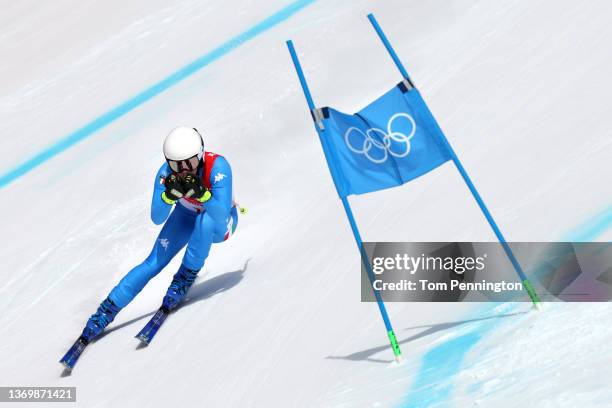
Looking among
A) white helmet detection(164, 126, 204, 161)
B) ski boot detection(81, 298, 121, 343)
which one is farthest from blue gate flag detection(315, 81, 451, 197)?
ski boot detection(81, 298, 121, 343)

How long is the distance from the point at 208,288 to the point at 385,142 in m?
2.35

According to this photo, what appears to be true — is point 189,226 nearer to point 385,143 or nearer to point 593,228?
point 385,143

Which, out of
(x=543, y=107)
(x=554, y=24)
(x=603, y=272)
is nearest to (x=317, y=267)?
(x=603, y=272)

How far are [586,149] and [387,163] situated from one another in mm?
2275

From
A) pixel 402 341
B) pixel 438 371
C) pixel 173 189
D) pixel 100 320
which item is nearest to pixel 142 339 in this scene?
pixel 100 320

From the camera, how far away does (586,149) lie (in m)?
6.21

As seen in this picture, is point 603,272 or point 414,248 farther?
point 414,248

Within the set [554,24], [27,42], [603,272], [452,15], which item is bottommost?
[603,272]

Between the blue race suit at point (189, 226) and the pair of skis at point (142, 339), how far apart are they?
233 mm

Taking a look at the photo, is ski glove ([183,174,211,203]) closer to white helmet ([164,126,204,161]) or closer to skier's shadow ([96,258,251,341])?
white helmet ([164,126,204,161])

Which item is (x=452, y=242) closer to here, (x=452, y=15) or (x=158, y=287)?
(x=158, y=287)

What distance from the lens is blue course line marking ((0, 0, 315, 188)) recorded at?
959 cm

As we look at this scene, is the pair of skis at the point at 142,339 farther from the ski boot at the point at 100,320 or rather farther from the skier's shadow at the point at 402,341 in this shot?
the skier's shadow at the point at 402,341

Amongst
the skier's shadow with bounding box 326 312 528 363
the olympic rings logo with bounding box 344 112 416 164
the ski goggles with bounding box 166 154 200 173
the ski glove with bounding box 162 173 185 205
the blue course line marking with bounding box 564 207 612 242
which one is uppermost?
the ski goggles with bounding box 166 154 200 173
